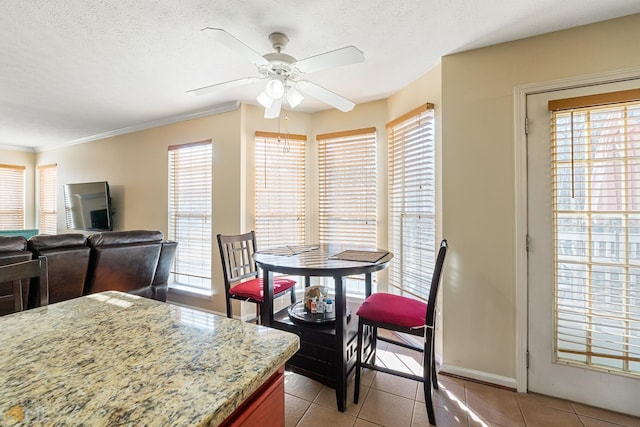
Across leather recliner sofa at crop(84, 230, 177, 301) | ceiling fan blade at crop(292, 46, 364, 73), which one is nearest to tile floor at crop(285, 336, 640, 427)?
leather recliner sofa at crop(84, 230, 177, 301)

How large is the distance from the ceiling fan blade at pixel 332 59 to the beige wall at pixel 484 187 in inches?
41.3

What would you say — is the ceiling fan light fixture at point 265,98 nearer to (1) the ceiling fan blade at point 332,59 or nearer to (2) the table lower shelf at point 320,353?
(1) the ceiling fan blade at point 332,59

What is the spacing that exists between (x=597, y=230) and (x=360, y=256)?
1524mm

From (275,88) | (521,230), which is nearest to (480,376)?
(521,230)

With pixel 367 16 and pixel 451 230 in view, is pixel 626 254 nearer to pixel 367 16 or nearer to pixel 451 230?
pixel 451 230

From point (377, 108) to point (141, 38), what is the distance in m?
2.22

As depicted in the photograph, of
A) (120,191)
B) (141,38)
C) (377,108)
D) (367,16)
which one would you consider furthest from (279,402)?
(120,191)

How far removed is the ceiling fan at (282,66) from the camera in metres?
1.50

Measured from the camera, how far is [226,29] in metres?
1.89

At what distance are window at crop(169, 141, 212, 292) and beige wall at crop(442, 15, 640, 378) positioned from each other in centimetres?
269

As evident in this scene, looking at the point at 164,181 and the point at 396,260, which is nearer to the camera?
the point at 396,260

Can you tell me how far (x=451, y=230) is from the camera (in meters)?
2.21

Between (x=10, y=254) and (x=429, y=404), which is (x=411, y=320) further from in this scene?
(x=10, y=254)

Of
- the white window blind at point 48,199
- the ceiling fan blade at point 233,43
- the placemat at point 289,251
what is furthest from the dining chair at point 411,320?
the white window blind at point 48,199
